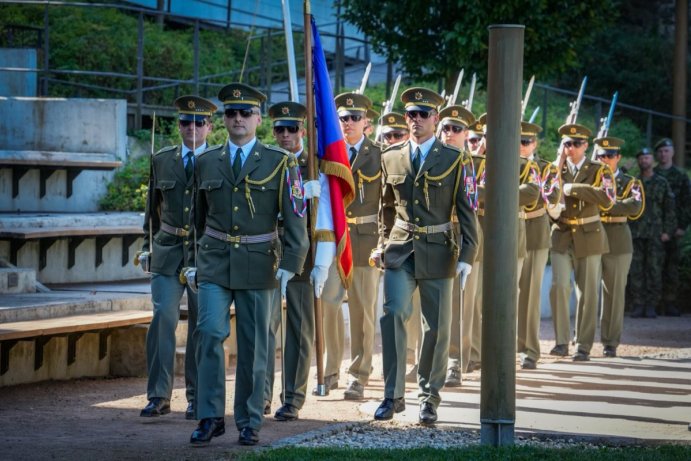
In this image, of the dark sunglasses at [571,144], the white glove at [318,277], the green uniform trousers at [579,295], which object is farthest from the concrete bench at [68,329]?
the dark sunglasses at [571,144]

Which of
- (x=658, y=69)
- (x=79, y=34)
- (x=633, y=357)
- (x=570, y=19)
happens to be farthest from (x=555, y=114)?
(x=633, y=357)

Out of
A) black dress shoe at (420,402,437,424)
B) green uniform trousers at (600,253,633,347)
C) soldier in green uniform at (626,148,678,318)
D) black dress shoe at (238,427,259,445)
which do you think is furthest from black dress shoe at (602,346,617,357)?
black dress shoe at (238,427,259,445)

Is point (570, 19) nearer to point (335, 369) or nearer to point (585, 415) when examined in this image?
point (335, 369)

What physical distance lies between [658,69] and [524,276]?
15.4m

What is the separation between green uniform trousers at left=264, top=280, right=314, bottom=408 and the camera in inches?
381

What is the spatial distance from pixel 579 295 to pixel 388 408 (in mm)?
5042

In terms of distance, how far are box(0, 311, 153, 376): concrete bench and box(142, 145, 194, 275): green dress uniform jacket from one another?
1.17 m

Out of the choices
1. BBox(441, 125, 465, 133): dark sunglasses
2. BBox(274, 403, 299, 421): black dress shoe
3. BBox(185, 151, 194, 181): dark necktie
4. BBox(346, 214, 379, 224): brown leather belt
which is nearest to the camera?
BBox(274, 403, 299, 421): black dress shoe

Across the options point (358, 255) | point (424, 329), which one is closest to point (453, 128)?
point (358, 255)

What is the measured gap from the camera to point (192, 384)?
32.2 ft

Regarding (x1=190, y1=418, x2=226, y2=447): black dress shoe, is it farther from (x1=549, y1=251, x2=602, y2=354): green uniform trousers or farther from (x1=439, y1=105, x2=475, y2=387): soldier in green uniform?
(x1=549, y1=251, x2=602, y2=354): green uniform trousers

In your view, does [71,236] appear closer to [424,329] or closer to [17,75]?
[17,75]

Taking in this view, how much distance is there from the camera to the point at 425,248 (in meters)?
9.57

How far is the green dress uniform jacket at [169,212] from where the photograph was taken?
32.0ft
